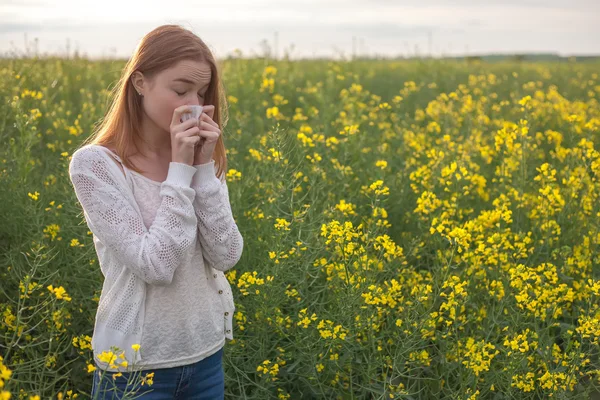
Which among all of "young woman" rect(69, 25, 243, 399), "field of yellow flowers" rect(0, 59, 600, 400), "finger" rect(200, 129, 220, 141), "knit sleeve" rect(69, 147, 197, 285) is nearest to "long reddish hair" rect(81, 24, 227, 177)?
Result: "young woman" rect(69, 25, 243, 399)

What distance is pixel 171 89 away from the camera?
6.29 feet

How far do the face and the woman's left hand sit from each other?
0.06 meters

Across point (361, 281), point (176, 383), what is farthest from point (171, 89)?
point (361, 281)

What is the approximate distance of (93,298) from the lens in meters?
3.10

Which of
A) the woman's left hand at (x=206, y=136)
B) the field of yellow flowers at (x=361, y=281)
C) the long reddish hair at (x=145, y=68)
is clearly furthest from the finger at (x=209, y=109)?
the field of yellow flowers at (x=361, y=281)

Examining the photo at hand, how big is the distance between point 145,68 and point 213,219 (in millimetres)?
449

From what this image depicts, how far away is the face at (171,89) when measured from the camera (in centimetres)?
191

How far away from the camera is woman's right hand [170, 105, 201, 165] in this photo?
5.99ft

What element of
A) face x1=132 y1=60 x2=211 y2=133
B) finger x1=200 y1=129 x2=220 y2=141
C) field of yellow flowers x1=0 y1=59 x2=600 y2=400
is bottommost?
field of yellow flowers x1=0 y1=59 x2=600 y2=400

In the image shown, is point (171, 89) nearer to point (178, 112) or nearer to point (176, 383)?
point (178, 112)

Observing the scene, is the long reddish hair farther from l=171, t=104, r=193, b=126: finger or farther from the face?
l=171, t=104, r=193, b=126: finger

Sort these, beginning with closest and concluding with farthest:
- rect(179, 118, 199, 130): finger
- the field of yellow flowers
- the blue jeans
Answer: rect(179, 118, 199, 130): finger < the blue jeans < the field of yellow flowers

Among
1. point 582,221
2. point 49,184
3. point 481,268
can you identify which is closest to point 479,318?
point 481,268

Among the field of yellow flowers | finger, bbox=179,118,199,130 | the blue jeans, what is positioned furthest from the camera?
the field of yellow flowers
